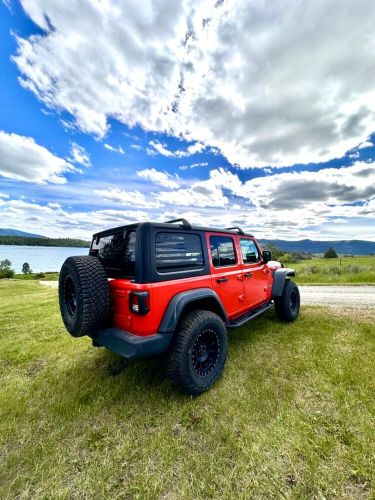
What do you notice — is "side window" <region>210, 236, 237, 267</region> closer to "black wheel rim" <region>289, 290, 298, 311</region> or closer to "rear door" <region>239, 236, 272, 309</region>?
"rear door" <region>239, 236, 272, 309</region>

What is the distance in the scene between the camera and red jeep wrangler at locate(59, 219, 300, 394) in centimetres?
257

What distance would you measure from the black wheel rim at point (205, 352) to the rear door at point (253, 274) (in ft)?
4.39

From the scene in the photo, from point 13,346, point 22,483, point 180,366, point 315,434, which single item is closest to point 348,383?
point 315,434

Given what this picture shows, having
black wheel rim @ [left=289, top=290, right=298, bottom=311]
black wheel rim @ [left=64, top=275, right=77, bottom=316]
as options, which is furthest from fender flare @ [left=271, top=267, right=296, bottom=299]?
black wheel rim @ [left=64, top=275, right=77, bottom=316]

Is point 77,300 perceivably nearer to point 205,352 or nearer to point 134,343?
point 134,343

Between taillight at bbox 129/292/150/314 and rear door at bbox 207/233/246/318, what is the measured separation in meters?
1.19

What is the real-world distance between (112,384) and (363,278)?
13970mm

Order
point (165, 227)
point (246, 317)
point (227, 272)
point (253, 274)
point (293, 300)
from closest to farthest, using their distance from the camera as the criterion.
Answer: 1. point (165, 227)
2. point (227, 272)
3. point (246, 317)
4. point (253, 274)
5. point (293, 300)

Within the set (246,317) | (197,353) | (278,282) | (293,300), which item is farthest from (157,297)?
(293,300)

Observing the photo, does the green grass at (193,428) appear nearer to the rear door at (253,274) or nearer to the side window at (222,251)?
the rear door at (253,274)

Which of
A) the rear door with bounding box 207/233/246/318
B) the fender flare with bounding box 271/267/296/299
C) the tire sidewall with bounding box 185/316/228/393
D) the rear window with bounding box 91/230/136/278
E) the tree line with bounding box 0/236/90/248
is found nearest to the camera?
the tire sidewall with bounding box 185/316/228/393

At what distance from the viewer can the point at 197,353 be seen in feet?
9.77

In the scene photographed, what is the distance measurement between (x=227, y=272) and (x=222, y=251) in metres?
0.35

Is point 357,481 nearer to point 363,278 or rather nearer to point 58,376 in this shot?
point 58,376
